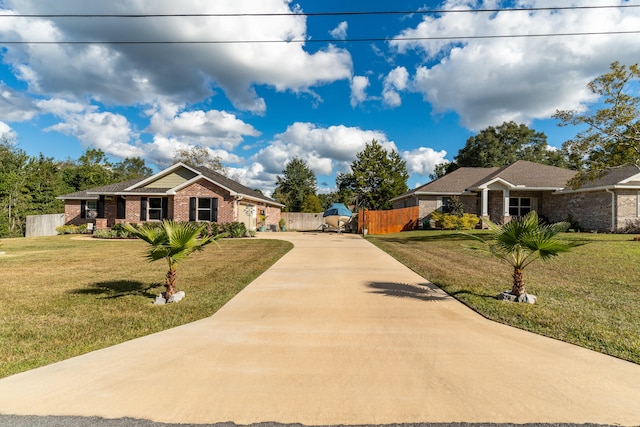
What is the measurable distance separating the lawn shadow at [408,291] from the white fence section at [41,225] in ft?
91.9

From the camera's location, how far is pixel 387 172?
3994 centimetres

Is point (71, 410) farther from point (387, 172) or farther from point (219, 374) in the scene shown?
point (387, 172)

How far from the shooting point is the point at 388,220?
77.4ft

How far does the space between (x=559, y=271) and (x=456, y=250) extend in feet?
15.5

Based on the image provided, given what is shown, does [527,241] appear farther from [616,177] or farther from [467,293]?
[616,177]

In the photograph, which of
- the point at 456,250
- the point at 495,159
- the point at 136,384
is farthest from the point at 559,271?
the point at 495,159

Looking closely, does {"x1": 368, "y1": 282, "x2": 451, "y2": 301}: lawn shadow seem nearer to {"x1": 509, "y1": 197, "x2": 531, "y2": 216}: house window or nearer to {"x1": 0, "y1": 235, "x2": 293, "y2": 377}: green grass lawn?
{"x1": 0, "y1": 235, "x2": 293, "y2": 377}: green grass lawn

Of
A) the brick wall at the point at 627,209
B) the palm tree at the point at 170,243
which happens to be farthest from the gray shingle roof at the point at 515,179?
the palm tree at the point at 170,243

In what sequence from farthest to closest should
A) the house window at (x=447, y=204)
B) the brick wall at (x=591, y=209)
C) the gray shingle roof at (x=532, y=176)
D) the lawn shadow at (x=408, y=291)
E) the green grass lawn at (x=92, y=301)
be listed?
the house window at (x=447, y=204) → the gray shingle roof at (x=532, y=176) → the brick wall at (x=591, y=209) → the lawn shadow at (x=408, y=291) → the green grass lawn at (x=92, y=301)

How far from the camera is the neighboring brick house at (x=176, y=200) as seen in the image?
66.0ft

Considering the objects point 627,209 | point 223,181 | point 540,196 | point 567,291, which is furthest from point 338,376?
point 540,196

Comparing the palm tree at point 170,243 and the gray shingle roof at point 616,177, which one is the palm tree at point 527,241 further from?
the gray shingle roof at point 616,177

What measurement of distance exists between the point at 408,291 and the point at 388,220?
57.0 feet

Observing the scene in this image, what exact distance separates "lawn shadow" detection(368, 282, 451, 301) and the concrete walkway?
1052 mm
